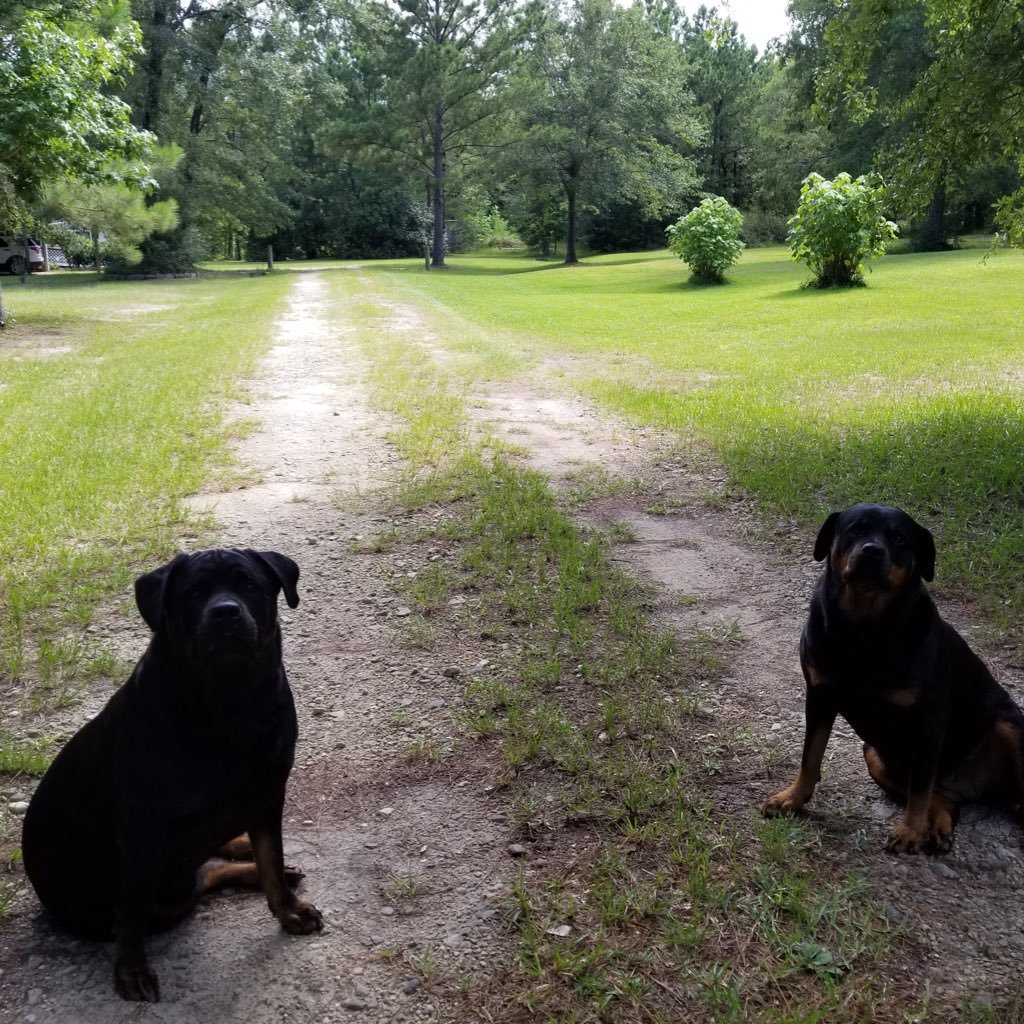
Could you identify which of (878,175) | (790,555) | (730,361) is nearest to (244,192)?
(730,361)

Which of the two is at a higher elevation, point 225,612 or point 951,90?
point 951,90

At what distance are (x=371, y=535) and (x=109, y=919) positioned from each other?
11.9ft

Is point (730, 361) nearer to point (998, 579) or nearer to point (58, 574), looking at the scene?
point (998, 579)

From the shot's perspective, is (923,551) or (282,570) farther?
(923,551)

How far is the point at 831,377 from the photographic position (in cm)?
1111

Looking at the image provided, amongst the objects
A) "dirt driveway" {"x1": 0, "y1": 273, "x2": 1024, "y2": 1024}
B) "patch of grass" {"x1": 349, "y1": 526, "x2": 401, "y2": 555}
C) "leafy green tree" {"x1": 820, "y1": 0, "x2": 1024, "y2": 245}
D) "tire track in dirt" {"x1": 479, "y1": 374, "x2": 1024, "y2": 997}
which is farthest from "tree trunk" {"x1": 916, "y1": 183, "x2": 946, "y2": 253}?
"patch of grass" {"x1": 349, "y1": 526, "x2": 401, "y2": 555}

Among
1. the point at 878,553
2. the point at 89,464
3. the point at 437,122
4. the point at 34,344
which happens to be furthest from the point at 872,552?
the point at 437,122

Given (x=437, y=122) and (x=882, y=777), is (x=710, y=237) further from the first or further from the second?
(x=882, y=777)

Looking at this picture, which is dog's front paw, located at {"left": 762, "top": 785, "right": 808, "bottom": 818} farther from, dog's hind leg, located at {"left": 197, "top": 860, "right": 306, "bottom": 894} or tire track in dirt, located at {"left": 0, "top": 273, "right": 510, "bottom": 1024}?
dog's hind leg, located at {"left": 197, "top": 860, "right": 306, "bottom": 894}

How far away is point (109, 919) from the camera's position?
254 centimetres

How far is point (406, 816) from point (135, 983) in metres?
1.06

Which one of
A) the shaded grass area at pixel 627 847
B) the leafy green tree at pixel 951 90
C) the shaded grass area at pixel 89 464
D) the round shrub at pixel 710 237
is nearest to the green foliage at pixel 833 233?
the round shrub at pixel 710 237

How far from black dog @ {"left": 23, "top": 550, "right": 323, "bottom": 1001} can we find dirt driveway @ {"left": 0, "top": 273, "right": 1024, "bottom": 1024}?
0.16 meters

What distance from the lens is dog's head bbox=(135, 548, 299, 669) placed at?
92.4 inches
